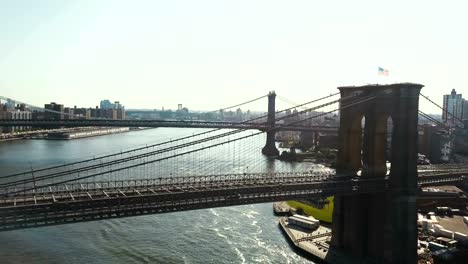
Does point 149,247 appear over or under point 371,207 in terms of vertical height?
under

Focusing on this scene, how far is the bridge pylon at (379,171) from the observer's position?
11680 millimetres

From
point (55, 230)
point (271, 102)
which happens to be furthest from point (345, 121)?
point (271, 102)

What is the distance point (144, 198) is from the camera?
9.33 m

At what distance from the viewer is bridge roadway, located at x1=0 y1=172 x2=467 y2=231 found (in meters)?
8.23

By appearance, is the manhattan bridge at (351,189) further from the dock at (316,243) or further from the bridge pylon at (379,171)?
the dock at (316,243)

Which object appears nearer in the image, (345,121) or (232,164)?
(345,121)

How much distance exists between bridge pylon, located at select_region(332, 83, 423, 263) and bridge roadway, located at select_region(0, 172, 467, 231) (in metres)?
0.50

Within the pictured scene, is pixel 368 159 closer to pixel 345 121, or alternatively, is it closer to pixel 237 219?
pixel 345 121

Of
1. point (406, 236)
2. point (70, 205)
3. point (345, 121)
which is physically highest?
point (345, 121)

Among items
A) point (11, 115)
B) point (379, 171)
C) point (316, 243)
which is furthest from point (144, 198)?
point (11, 115)

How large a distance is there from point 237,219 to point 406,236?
6.35 metres

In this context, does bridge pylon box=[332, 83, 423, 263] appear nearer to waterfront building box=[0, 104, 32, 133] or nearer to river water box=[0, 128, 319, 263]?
river water box=[0, 128, 319, 263]

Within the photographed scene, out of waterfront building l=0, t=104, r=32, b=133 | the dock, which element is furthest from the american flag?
waterfront building l=0, t=104, r=32, b=133

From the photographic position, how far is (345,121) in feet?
43.2
